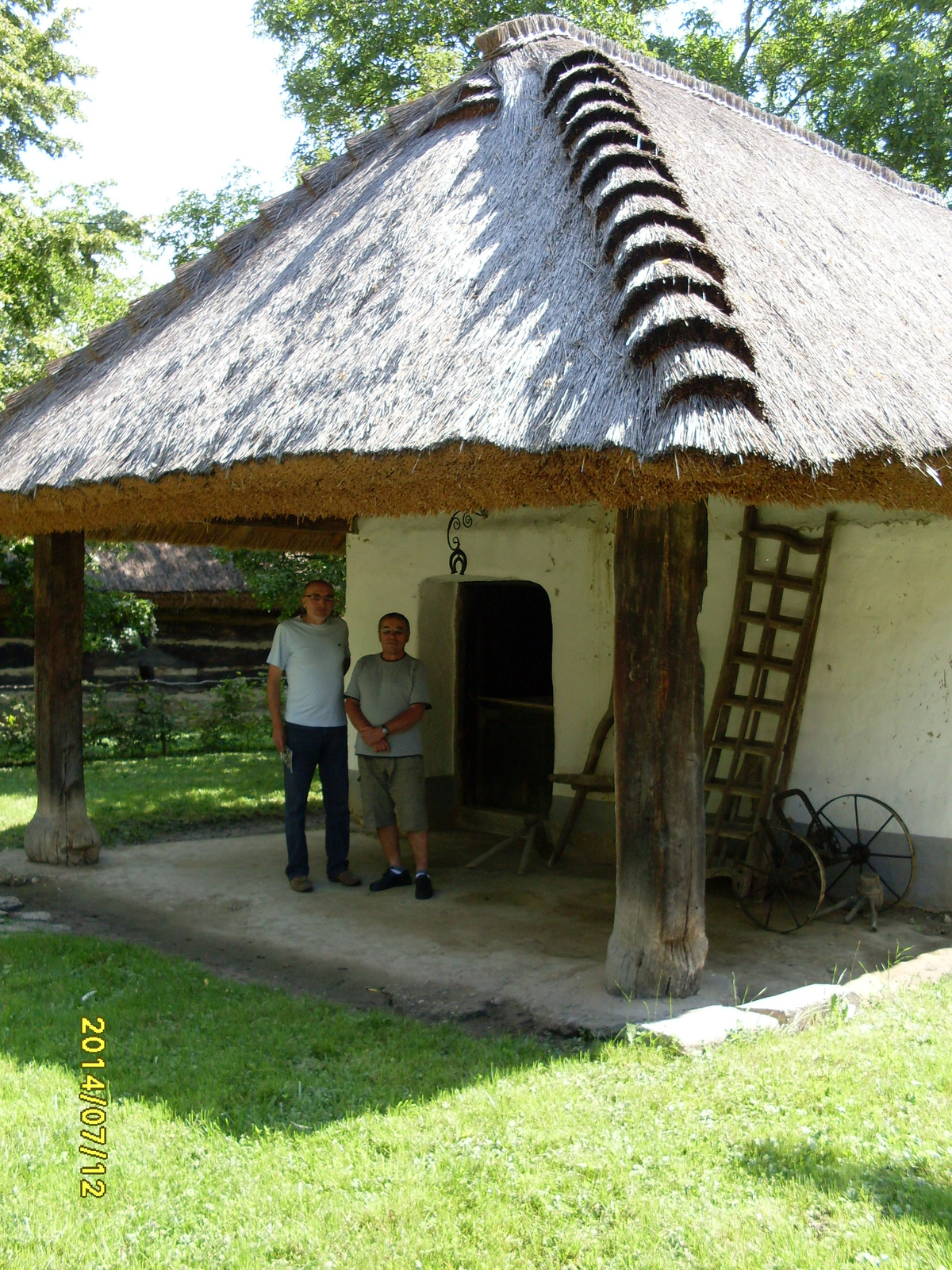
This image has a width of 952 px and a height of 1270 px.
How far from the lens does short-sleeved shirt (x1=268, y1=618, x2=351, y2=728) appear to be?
642cm

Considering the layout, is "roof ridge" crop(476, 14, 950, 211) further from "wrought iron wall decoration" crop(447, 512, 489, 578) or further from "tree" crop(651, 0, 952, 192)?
"tree" crop(651, 0, 952, 192)

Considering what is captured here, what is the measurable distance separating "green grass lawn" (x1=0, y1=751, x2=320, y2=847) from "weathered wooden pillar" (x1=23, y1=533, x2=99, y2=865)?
0.79 meters

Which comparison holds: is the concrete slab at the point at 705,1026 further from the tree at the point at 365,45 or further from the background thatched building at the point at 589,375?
the tree at the point at 365,45

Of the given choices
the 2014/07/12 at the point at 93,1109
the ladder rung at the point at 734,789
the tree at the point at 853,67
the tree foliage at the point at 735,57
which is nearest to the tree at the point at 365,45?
the tree foliage at the point at 735,57

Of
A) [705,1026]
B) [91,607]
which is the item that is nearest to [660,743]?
[705,1026]

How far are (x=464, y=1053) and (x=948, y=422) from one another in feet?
10.1

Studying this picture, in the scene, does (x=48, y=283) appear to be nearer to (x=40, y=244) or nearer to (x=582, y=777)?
(x=40, y=244)

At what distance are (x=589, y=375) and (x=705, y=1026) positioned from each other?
2.35 metres

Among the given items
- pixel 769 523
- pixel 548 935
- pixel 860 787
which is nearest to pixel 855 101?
pixel 769 523

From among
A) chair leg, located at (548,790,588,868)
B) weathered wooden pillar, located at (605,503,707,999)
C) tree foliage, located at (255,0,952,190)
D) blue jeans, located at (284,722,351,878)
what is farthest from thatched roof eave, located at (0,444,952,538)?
tree foliage, located at (255,0,952,190)

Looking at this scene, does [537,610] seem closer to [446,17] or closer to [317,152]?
[317,152]

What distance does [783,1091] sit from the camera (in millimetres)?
3488

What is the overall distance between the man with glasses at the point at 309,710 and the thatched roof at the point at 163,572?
7.68 m

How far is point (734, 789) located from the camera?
6.04 metres
